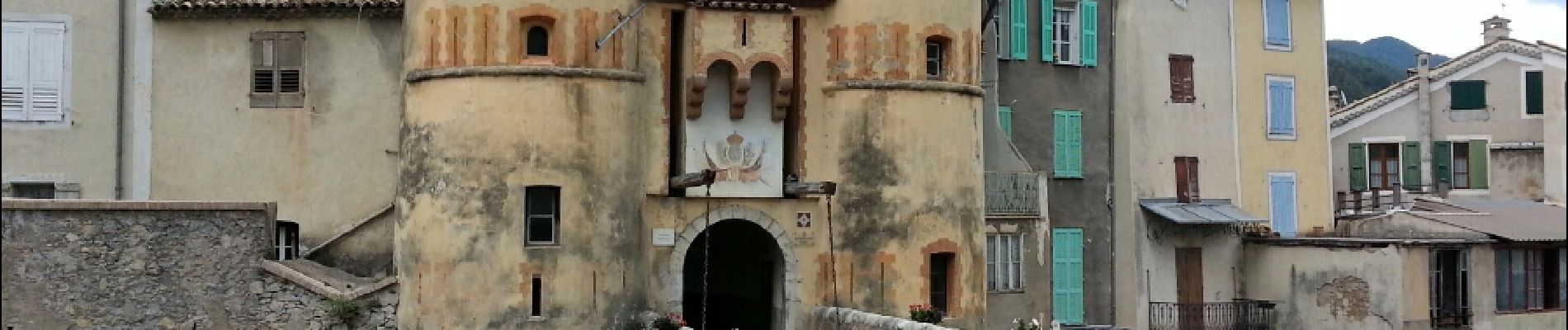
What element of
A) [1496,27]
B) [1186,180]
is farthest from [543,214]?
[1496,27]

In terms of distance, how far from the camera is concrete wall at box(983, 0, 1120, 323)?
35.4 m

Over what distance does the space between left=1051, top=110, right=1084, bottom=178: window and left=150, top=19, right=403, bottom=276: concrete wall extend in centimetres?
1326

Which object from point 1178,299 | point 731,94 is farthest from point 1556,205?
point 731,94

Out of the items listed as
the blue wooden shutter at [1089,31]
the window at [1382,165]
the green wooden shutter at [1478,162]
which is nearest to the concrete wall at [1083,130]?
the blue wooden shutter at [1089,31]

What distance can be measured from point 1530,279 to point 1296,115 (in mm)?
5984

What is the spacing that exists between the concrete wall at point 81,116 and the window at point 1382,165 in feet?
103

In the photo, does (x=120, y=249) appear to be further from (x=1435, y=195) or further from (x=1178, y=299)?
(x=1435, y=195)

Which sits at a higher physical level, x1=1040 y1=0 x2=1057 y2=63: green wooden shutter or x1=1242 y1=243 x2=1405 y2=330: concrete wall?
x1=1040 y1=0 x2=1057 y2=63: green wooden shutter

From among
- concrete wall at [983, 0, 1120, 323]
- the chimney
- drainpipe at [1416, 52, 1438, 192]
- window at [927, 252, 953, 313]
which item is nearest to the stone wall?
window at [927, 252, 953, 313]

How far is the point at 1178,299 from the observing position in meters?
37.4

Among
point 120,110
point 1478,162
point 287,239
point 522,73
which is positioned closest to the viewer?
point 522,73

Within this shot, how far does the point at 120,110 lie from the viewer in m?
30.9

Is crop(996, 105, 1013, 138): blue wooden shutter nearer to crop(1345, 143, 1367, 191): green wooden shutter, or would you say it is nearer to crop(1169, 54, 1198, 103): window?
crop(1169, 54, 1198, 103): window

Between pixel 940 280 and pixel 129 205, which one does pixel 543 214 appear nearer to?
pixel 129 205
